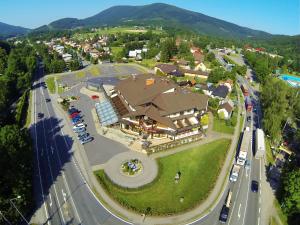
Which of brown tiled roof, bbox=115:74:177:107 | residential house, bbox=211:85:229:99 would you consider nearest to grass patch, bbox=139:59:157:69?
residential house, bbox=211:85:229:99

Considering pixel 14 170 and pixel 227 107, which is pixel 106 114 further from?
pixel 227 107

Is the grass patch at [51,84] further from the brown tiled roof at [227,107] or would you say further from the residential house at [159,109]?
the brown tiled roof at [227,107]

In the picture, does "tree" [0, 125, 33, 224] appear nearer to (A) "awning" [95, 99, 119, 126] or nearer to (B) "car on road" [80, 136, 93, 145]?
(B) "car on road" [80, 136, 93, 145]

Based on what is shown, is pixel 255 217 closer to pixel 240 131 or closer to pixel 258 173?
pixel 258 173

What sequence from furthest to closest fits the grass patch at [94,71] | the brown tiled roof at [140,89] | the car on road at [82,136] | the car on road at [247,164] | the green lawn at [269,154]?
the grass patch at [94,71]
the brown tiled roof at [140,89]
the car on road at [82,136]
the green lawn at [269,154]
the car on road at [247,164]

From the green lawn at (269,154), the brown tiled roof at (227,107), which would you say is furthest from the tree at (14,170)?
the brown tiled roof at (227,107)

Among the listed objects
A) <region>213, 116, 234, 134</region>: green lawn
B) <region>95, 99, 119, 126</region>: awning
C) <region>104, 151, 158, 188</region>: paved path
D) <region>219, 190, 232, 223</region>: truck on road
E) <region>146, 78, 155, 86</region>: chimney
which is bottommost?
<region>219, 190, 232, 223</region>: truck on road

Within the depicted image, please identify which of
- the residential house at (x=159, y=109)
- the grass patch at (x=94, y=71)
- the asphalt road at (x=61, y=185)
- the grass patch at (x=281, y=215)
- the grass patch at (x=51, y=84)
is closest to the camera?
the asphalt road at (x=61, y=185)
